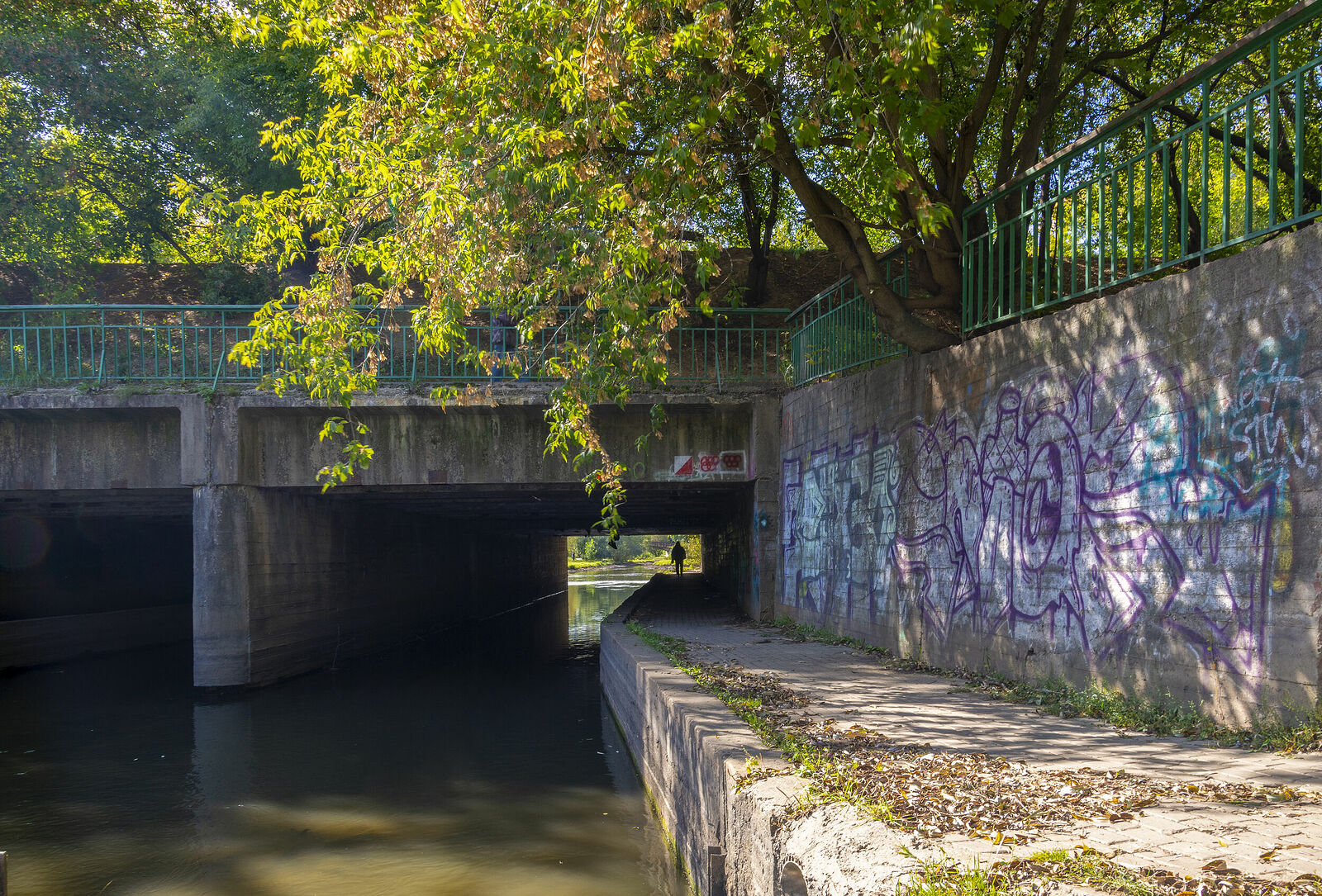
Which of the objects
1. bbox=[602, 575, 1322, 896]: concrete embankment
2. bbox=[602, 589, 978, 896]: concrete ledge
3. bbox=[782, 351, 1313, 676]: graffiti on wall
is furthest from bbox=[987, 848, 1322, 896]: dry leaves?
bbox=[782, 351, 1313, 676]: graffiti on wall

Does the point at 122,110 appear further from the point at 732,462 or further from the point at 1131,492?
the point at 1131,492

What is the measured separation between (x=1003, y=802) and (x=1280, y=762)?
1417mm

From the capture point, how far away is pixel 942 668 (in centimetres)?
804

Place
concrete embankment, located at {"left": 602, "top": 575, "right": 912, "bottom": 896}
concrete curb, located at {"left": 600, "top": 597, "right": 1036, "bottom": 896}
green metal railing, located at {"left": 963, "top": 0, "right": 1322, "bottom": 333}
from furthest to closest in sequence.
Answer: green metal railing, located at {"left": 963, "top": 0, "right": 1322, "bottom": 333} → concrete embankment, located at {"left": 602, "top": 575, "right": 912, "bottom": 896} → concrete curb, located at {"left": 600, "top": 597, "right": 1036, "bottom": 896}

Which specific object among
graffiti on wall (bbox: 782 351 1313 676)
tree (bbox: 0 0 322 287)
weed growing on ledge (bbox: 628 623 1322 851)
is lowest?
weed growing on ledge (bbox: 628 623 1322 851)

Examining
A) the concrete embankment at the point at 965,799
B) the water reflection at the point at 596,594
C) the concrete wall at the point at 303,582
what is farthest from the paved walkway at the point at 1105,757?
the water reflection at the point at 596,594

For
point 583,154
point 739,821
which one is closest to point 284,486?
point 583,154

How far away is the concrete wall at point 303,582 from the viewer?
40.9 feet

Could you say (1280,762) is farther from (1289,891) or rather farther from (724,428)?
(724,428)

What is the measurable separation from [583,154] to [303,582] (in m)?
9.69

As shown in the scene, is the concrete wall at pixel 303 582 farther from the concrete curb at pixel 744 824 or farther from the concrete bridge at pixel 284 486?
the concrete curb at pixel 744 824

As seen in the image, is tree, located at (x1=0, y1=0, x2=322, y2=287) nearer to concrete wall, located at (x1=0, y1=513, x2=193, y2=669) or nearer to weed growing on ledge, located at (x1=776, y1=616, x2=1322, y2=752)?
concrete wall, located at (x1=0, y1=513, x2=193, y2=669)

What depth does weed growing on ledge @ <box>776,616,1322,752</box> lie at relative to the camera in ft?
13.6

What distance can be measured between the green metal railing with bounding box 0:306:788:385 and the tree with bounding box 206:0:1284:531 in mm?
3551
